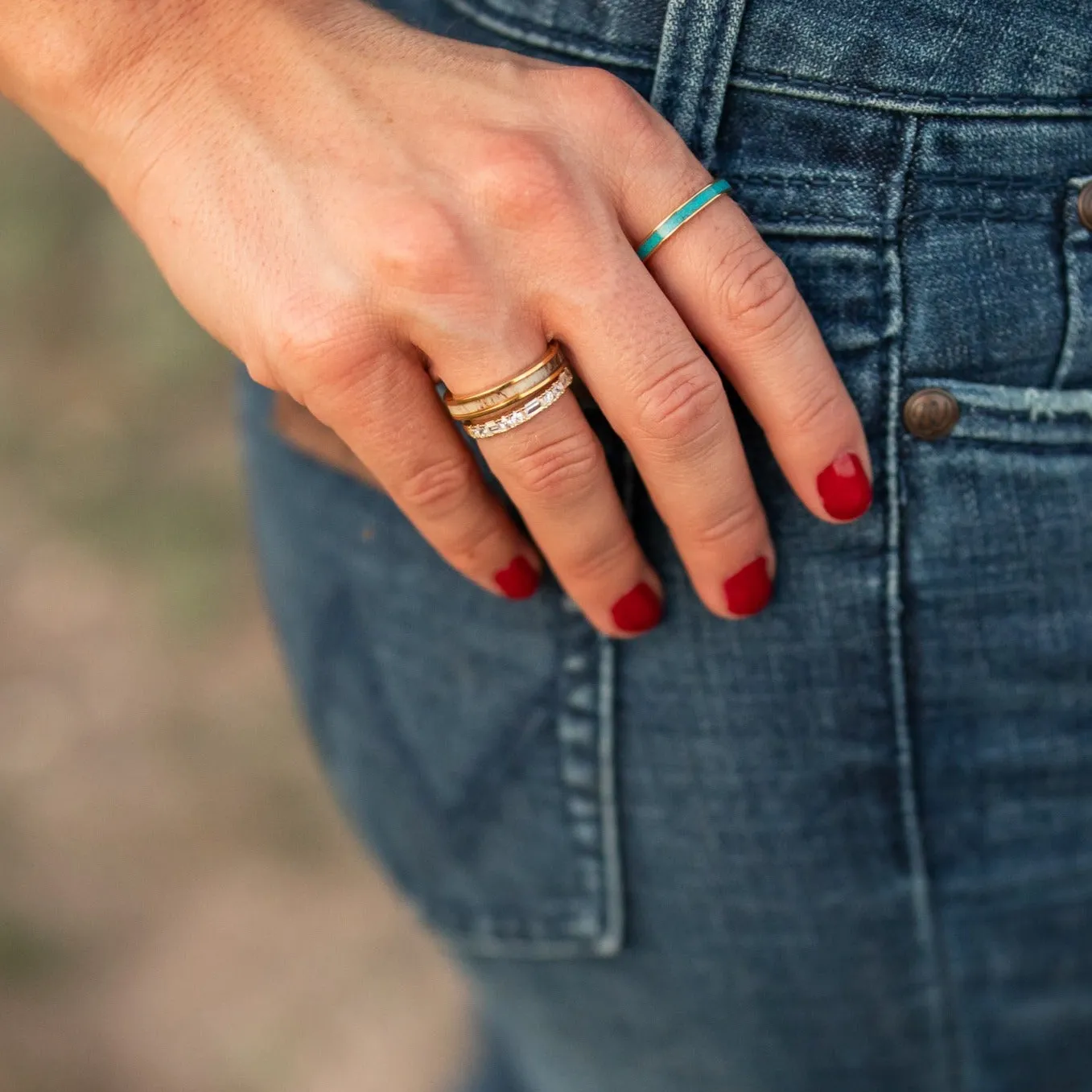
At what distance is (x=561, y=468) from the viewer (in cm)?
71

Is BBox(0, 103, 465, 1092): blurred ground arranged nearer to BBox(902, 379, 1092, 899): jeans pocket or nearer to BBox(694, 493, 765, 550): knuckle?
BBox(902, 379, 1092, 899): jeans pocket

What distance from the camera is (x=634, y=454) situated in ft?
2.36

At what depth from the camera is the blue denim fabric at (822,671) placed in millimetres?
700

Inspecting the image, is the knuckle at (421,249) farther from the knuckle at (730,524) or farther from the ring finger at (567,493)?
the knuckle at (730,524)

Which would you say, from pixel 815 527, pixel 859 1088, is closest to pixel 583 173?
pixel 815 527

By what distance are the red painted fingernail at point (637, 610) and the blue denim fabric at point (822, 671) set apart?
21 mm

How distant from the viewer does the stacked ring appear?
681mm

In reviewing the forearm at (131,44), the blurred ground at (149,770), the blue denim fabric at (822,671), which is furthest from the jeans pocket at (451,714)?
the blurred ground at (149,770)

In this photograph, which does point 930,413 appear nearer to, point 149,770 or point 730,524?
point 730,524

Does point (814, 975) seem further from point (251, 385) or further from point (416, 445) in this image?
point (251, 385)

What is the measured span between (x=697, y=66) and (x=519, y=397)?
0.24m

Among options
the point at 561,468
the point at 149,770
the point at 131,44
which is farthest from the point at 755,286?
the point at 149,770

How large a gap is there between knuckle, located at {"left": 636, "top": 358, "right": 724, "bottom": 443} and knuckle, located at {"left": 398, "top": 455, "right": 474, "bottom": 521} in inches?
5.2

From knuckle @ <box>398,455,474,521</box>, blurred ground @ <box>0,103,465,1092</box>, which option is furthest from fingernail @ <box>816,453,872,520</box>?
blurred ground @ <box>0,103,465,1092</box>
